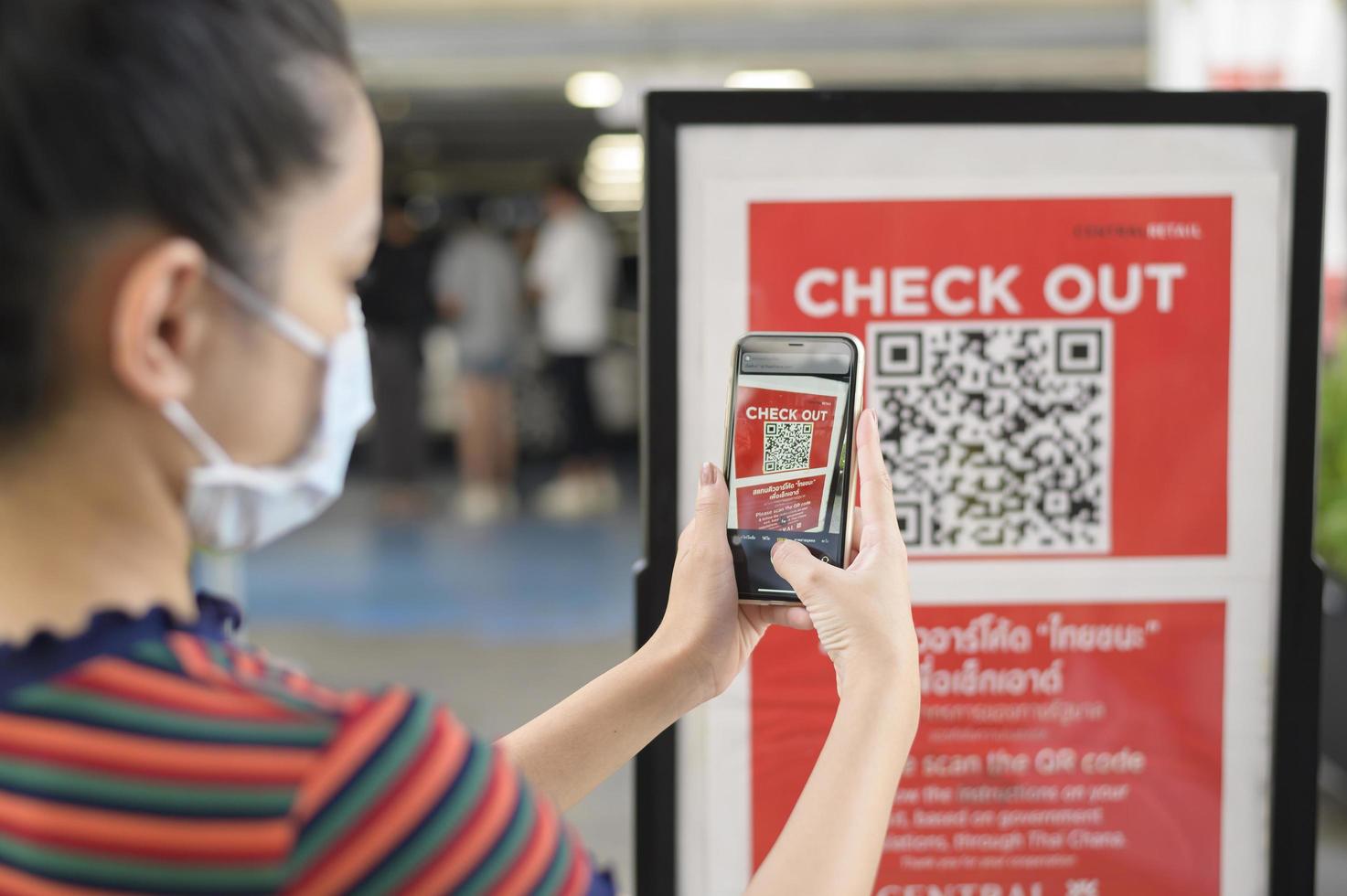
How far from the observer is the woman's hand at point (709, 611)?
1.03 m

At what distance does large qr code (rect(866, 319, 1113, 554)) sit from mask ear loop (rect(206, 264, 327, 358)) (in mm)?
598

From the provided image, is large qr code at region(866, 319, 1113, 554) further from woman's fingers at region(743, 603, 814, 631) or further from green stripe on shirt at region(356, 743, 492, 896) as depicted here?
green stripe on shirt at region(356, 743, 492, 896)

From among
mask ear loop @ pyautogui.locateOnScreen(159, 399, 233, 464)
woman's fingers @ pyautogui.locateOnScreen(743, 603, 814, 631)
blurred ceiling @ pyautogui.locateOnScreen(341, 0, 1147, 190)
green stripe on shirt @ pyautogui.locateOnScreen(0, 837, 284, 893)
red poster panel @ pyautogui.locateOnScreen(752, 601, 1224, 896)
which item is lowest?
red poster panel @ pyautogui.locateOnScreen(752, 601, 1224, 896)

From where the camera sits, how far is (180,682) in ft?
2.03

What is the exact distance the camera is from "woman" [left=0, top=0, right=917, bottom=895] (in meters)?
0.59

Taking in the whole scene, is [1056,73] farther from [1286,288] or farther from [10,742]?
[10,742]

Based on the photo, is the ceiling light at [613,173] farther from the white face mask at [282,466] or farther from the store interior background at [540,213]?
the white face mask at [282,466]

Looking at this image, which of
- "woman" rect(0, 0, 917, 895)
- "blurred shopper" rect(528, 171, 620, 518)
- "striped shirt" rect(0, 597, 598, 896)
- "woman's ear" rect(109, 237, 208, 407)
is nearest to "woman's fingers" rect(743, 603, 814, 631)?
"woman" rect(0, 0, 917, 895)

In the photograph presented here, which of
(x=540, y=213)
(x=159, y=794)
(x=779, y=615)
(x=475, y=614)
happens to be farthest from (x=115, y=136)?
(x=540, y=213)

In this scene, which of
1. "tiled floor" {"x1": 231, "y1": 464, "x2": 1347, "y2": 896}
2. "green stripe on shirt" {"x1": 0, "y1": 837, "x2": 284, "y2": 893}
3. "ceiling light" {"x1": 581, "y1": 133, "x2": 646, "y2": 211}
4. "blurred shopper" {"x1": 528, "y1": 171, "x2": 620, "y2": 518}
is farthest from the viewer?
"ceiling light" {"x1": 581, "y1": 133, "x2": 646, "y2": 211}

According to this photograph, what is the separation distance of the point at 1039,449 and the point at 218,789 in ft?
2.69

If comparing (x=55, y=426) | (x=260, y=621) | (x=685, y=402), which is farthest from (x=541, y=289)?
(x=55, y=426)

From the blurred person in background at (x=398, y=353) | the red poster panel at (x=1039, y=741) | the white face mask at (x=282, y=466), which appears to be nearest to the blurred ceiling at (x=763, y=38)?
the blurred person in background at (x=398, y=353)

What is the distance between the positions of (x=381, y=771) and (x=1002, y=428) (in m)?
0.74
